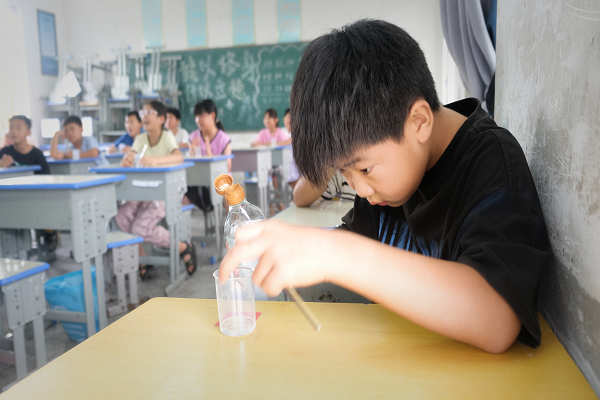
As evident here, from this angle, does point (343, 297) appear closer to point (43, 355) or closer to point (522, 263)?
point (522, 263)

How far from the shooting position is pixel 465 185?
0.64m

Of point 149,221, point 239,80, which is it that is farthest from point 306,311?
point 239,80

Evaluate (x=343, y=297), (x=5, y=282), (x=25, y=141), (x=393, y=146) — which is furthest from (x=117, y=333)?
(x=25, y=141)

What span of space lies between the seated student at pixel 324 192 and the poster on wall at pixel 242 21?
573 centimetres

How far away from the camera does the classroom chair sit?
1.60 metres

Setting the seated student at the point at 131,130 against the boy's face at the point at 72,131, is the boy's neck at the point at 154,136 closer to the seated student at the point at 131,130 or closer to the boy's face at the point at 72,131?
the boy's face at the point at 72,131

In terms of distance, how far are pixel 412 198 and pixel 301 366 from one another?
0.41 m

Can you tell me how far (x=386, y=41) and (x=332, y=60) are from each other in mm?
90

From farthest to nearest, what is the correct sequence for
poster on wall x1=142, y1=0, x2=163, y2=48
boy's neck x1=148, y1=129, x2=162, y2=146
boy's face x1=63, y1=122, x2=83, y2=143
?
poster on wall x1=142, y1=0, x2=163, y2=48
boy's face x1=63, y1=122, x2=83, y2=143
boy's neck x1=148, y1=129, x2=162, y2=146

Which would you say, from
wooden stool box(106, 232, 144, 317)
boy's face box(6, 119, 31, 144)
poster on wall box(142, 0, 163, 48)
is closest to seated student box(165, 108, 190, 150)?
boy's face box(6, 119, 31, 144)

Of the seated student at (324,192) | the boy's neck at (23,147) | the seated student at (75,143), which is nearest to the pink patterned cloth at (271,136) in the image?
the seated student at (75,143)

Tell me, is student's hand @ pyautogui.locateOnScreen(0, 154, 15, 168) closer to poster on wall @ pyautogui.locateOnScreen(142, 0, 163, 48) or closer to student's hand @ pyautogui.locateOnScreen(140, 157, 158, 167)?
student's hand @ pyautogui.locateOnScreen(140, 157, 158, 167)

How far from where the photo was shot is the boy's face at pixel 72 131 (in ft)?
15.5

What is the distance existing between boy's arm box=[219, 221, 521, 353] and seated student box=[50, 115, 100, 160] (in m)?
4.61
